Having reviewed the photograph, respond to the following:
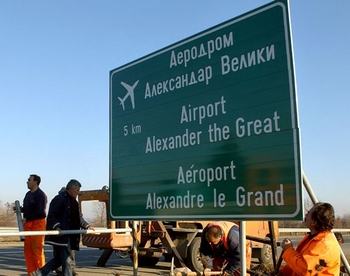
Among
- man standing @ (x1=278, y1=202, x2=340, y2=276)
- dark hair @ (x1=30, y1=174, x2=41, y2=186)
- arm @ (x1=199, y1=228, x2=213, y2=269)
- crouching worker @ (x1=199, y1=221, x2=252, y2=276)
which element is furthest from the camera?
dark hair @ (x1=30, y1=174, x2=41, y2=186)

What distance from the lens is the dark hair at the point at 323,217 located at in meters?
3.31

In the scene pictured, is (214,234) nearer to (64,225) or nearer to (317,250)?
(317,250)

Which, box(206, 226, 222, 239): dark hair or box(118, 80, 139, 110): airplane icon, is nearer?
box(118, 80, 139, 110): airplane icon

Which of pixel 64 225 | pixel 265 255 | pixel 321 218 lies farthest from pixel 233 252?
pixel 265 255

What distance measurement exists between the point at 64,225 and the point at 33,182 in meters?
1.65

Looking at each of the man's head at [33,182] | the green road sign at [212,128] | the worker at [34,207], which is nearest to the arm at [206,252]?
the green road sign at [212,128]

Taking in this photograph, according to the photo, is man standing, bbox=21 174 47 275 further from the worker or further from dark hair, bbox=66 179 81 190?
dark hair, bbox=66 179 81 190

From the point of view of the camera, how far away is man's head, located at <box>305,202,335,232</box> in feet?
10.9

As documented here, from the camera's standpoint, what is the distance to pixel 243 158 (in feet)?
9.94

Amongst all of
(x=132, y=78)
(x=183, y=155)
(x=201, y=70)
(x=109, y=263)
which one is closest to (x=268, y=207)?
(x=183, y=155)

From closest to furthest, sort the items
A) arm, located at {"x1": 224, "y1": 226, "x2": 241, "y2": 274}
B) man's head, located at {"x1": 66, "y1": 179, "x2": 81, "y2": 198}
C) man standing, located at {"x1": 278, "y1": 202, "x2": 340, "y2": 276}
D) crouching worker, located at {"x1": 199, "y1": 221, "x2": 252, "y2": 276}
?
1. man standing, located at {"x1": 278, "y1": 202, "x2": 340, "y2": 276}
2. arm, located at {"x1": 224, "y1": 226, "x2": 241, "y2": 274}
3. crouching worker, located at {"x1": 199, "y1": 221, "x2": 252, "y2": 276}
4. man's head, located at {"x1": 66, "y1": 179, "x2": 81, "y2": 198}

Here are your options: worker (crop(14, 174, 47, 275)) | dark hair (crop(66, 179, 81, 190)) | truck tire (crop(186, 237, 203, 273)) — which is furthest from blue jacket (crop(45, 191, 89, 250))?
truck tire (crop(186, 237, 203, 273))

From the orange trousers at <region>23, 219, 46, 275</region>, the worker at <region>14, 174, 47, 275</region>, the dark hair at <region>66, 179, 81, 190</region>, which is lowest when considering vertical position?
the orange trousers at <region>23, 219, 46, 275</region>

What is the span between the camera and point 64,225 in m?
6.55
